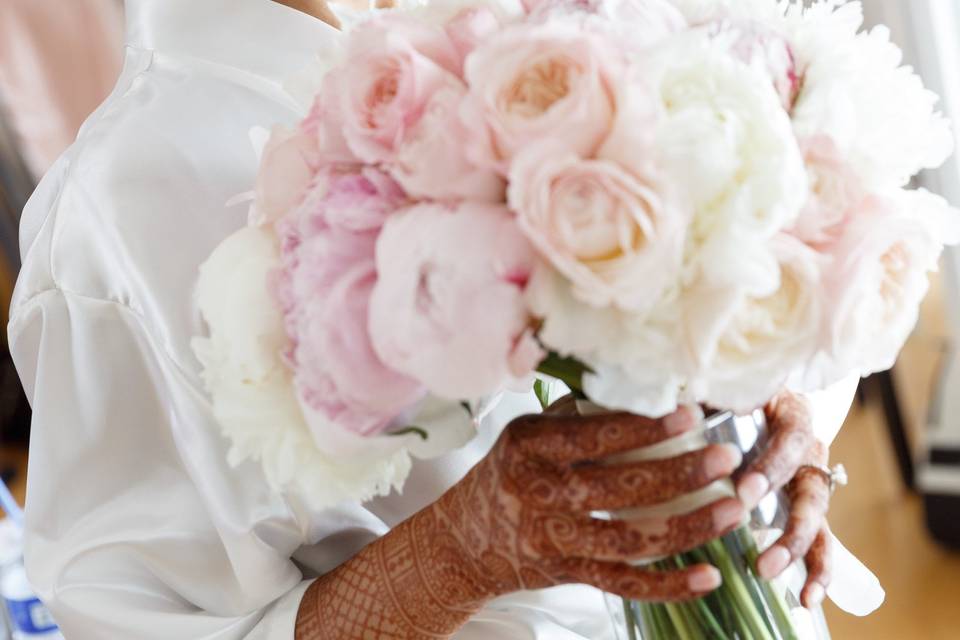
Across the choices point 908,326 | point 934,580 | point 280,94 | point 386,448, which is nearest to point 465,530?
point 386,448

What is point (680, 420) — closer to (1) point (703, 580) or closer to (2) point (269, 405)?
(1) point (703, 580)

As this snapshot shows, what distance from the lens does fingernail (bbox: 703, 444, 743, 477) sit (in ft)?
2.09

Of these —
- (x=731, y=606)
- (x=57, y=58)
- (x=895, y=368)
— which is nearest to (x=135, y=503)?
(x=731, y=606)

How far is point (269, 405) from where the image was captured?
60 centimetres

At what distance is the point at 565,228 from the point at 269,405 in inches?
7.6

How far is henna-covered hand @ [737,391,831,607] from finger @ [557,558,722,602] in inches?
2.0

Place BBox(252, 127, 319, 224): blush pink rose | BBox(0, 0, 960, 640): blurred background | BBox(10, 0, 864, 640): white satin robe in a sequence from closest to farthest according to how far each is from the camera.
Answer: BBox(252, 127, 319, 224): blush pink rose
BBox(10, 0, 864, 640): white satin robe
BBox(0, 0, 960, 640): blurred background

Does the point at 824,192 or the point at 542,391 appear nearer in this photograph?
the point at 824,192

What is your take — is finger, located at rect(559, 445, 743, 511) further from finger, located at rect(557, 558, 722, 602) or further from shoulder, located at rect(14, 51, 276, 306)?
shoulder, located at rect(14, 51, 276, 306)

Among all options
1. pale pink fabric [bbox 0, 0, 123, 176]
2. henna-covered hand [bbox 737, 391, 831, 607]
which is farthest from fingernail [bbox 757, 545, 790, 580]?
pale pink fabric [bbox 0, 0, 123, 176]

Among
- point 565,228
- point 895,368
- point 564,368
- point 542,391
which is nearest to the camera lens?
point 565,228

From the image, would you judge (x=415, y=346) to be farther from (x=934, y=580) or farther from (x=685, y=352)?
(x=934, y=580)

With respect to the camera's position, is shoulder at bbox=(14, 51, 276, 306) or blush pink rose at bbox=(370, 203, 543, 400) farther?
shoulder at bbox=(14, 51, 276, 306)

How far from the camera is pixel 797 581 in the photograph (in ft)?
2.47
